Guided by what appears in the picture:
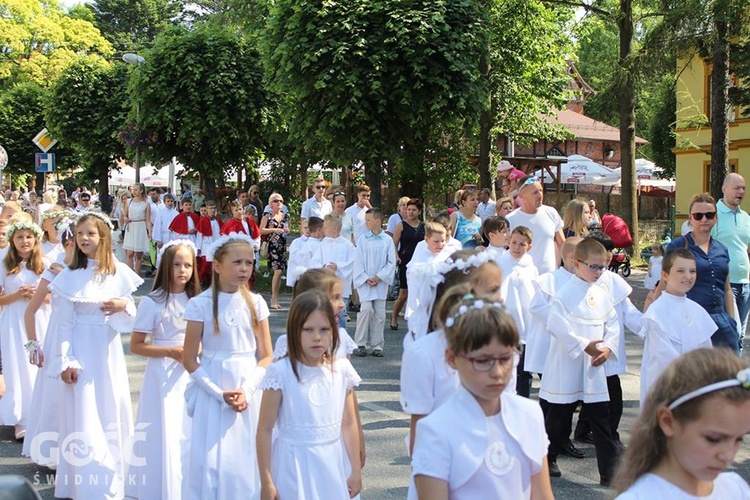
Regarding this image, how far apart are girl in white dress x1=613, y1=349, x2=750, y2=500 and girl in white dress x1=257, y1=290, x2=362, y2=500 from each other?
6.37ft

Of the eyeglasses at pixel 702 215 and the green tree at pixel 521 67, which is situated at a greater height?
the green tree at pixel 521 67

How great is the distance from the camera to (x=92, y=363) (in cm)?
611

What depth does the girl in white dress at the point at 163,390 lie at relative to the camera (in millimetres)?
5594

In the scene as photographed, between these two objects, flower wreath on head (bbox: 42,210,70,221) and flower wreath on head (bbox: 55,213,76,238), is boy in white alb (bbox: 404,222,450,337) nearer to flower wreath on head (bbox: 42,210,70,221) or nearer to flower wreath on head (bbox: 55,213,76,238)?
flower wreath on head (bbox: 55,213,76,238)

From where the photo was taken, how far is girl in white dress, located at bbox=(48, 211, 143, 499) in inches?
235

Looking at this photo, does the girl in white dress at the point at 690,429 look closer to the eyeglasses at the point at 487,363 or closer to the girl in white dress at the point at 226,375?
the eyeglasses at the point at 487,363

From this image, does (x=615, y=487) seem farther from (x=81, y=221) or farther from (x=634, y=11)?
(x=634, y=11)

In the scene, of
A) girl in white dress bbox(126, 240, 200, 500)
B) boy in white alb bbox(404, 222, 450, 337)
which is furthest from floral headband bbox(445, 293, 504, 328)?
girl in white dress bbox(126, 240, 200, 500)

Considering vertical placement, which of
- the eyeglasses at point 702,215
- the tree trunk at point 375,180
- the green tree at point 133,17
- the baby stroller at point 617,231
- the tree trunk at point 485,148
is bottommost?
the baby stroller at point 617,231

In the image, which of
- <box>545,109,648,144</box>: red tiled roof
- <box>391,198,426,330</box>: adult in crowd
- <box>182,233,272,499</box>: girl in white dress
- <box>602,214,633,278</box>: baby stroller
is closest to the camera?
<box>182,233,272,499</box>: girl in white dress

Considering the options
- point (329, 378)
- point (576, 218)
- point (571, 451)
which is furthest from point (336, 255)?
point (329, 378)

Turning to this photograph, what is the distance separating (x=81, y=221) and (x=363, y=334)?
544 centimetres

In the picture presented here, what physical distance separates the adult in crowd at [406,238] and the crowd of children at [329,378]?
4.43m

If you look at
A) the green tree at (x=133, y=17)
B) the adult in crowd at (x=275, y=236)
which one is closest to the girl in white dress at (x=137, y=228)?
the adult in crowd at (x=275, y=236)
